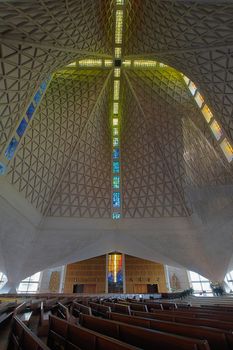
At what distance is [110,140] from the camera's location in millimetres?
22734

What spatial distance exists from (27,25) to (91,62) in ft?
33.1

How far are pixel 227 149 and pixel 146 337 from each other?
12979 mm

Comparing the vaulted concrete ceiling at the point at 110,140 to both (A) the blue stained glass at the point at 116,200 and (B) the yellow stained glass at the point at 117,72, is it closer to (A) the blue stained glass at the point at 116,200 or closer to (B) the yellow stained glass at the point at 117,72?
(B) the yellow stained glass at the point at 117,72

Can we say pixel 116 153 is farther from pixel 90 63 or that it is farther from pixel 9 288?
pixel 9 288

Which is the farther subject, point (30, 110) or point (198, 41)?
point (30, 110)

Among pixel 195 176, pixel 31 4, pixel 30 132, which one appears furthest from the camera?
pixel 195 176

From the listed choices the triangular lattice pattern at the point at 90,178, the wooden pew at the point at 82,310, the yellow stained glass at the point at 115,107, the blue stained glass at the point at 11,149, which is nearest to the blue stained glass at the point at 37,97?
the blue stained glass at the point at 11,149

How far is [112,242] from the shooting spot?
20.2 metres

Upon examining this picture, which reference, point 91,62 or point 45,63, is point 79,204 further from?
point 91,62

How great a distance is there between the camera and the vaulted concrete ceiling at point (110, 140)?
9.87m

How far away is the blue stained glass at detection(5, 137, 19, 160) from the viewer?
483 inches

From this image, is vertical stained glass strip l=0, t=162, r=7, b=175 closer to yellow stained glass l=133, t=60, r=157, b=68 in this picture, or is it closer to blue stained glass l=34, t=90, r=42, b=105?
blue stained glass l=34, t=90, r=42, b=105

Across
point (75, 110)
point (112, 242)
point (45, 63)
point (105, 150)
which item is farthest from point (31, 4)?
point (112, 242)

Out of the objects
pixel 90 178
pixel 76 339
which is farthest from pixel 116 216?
pixel 76 339
